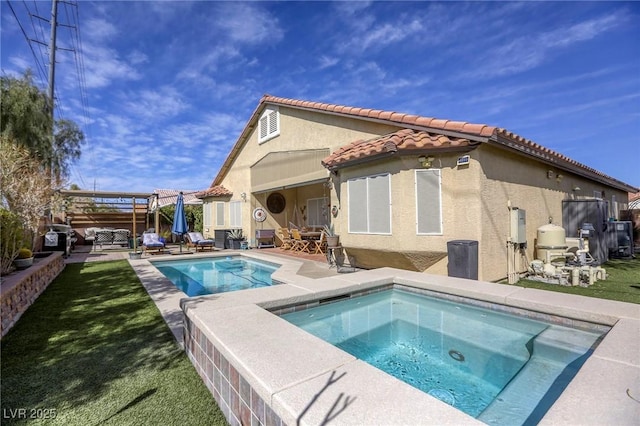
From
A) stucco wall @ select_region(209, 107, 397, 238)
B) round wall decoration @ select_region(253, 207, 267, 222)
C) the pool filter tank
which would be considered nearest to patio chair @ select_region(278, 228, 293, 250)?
round wall decoration @ select_region(253, 207, 267, 222)

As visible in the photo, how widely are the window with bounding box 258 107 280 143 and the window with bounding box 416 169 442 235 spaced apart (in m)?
10.1

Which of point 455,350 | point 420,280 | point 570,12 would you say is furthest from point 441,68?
point 455,350

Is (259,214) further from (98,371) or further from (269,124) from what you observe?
(98,371)

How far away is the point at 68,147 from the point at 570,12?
28459 mm

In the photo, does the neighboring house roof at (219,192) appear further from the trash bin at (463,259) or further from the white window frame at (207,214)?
the trash bin at (463,259)

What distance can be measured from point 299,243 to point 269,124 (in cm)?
706

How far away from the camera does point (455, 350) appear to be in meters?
5.23

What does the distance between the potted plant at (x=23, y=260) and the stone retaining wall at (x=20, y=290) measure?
6.9 inches

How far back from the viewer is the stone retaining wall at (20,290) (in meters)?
5.80

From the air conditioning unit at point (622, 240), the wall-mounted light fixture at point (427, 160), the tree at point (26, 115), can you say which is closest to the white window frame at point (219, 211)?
the tree at point (26, 115)

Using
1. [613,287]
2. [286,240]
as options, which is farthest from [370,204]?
[286,240]

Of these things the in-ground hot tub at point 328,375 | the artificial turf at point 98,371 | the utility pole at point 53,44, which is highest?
the utility pole at point 53,44

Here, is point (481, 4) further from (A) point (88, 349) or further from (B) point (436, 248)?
(A) point (88, 349)

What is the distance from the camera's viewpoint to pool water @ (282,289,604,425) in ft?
12.8
